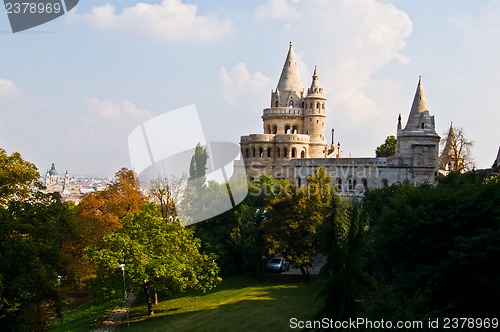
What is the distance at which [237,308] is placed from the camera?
2736 cm

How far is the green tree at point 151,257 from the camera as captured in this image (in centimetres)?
2758

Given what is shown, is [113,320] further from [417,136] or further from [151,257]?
[417,136]

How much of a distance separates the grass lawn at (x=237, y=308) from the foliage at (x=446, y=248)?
16.0 feet

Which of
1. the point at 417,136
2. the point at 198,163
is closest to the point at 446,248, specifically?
the point at 417,136

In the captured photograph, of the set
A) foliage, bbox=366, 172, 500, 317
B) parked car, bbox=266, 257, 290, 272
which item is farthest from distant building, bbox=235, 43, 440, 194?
foliage, bbox=366, 172, 500, 317

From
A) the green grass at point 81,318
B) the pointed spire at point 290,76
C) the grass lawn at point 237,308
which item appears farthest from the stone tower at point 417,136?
the green grass at point 81,318

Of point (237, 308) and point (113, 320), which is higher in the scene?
point (237, 308)

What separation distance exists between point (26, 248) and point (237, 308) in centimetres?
1113

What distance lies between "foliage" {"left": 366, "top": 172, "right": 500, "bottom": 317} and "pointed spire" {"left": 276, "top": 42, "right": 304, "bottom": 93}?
41.4 meters

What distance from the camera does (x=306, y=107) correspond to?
62.2 metres

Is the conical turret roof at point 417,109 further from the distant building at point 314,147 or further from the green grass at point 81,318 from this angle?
the green grass at point 81,318

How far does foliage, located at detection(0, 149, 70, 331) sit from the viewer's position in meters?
20.4

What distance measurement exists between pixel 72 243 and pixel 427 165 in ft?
93.9

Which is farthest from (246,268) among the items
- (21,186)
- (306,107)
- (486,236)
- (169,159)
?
(306,107)
